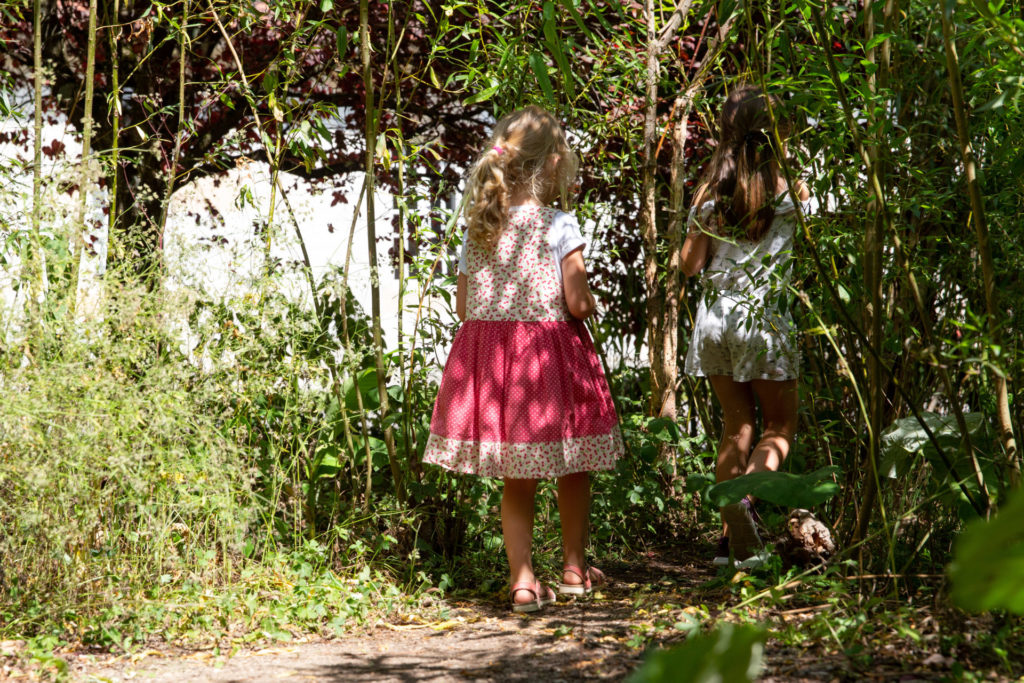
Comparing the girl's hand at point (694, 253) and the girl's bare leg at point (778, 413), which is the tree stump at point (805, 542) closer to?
the girl's bare leg at point (778, 413)

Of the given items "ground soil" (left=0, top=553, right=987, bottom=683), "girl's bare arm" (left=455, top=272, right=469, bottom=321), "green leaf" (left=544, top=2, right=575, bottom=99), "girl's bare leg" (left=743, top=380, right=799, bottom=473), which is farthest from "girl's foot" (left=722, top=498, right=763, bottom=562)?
"green leaf" (left=544, top=2, right=575, bottom=99)

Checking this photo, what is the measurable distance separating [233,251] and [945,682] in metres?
2.36

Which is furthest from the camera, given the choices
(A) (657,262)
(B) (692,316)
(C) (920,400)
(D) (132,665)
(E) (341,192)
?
(E) (341,192)

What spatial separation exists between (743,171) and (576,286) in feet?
2.31

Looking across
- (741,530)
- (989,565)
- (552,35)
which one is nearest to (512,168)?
(552,35)

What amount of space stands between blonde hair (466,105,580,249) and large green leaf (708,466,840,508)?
1.04 metres

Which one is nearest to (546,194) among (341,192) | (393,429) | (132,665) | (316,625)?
(393,429)

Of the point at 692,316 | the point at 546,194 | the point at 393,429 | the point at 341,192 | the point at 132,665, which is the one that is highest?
the point at 341,192

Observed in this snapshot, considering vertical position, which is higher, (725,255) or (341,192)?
(341,192)

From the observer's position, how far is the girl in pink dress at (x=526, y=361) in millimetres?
2930

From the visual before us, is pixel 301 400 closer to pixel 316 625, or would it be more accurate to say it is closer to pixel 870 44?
pixel 316 625

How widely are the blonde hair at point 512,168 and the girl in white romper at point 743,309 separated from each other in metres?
0.55

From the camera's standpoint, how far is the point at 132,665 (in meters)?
2.31

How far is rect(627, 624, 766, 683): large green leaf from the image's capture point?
1.35 feet
